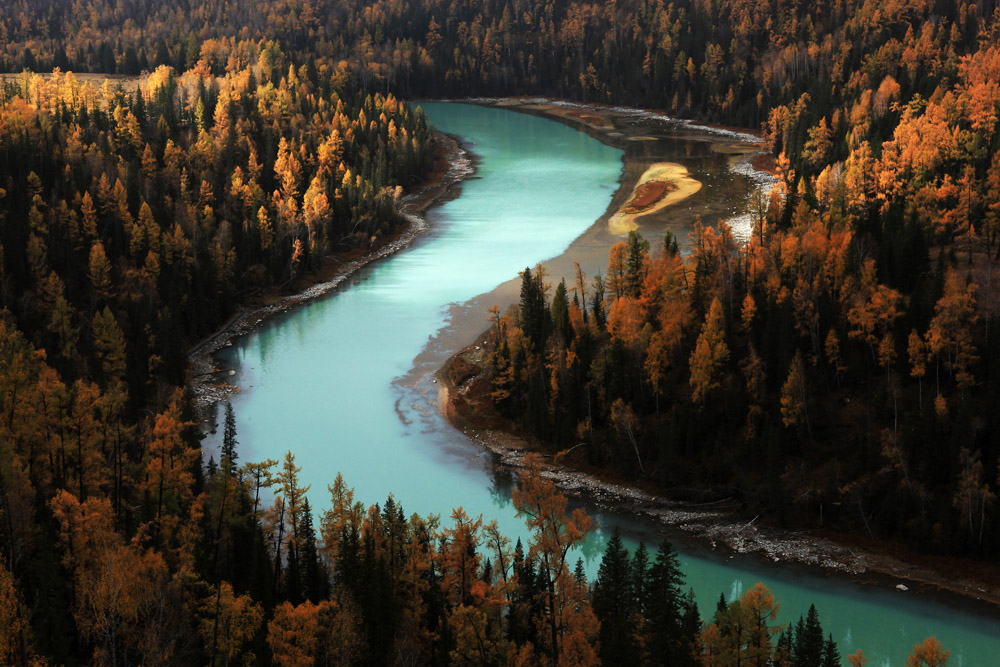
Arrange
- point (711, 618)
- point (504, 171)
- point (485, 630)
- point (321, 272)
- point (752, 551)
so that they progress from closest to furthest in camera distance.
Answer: point (485, 630), point (711, 618), point (752, 551), point (321, 272), point (504, 171)

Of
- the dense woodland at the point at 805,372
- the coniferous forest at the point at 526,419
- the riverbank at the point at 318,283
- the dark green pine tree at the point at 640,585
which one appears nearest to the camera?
the coniferous forest at the point at 526,419

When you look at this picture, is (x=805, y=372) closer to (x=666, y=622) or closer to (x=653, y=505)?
(x=653, y=505)

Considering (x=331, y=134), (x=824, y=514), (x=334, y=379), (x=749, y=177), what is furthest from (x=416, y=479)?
(x=749, y=177)

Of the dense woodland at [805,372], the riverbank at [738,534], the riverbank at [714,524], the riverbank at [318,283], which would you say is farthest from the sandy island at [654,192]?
the riverbank at [738,534]

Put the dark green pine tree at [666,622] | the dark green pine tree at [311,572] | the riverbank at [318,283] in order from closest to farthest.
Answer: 1. the dark green pine tree at [666,622]
2. the dark green pine tree at [311,572]
3. the riverbank at [318,283]

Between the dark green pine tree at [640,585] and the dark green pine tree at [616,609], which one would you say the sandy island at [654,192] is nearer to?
the dark green pine tree at [640,585]

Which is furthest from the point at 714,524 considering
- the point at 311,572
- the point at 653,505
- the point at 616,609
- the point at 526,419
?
the point at 311,572

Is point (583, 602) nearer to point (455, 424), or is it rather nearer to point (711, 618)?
point (711, 618)
